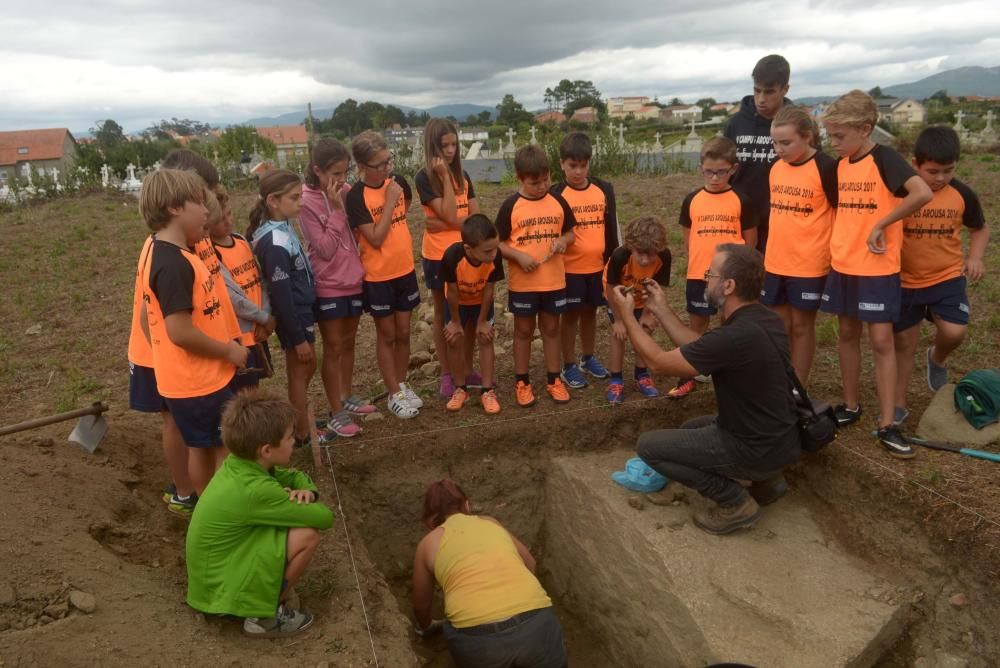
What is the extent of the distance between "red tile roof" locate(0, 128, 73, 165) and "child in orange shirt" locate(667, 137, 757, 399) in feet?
243

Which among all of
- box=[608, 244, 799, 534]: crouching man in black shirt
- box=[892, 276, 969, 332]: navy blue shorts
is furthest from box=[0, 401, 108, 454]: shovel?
box=[892, 276, 969, 332]: navy blue shorts

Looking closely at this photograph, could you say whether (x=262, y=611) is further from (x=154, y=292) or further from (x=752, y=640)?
(x=752, y=640)

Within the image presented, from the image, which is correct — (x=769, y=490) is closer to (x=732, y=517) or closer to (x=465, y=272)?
(x=732, y=517)

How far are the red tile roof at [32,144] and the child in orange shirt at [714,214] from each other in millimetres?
73957

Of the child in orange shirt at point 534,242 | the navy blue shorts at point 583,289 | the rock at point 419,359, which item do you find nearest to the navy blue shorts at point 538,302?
the child in orange shirt at point 534,242

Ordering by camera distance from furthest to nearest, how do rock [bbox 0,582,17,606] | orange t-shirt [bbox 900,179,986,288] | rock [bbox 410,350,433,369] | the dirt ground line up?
rock [bbox 410,350,433,369], orange t-shirt [bbox 900,179,986,288], the dirt ground, rock [bbox 0,582,17,606]

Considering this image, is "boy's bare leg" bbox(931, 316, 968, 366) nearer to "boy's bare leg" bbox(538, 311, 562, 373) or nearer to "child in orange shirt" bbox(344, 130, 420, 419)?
"boy's bare leg" bbox(538, 311, 562, 373)

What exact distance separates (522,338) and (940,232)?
2.73m

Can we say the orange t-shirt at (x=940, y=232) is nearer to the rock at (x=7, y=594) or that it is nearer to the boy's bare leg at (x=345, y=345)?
the boy's bare leg at (x=345, y=345)

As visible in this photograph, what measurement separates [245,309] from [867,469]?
3700 millimetres

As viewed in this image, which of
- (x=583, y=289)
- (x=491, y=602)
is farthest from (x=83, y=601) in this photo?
(x=583, y=289)

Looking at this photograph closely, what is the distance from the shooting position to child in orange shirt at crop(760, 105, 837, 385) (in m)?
3.97

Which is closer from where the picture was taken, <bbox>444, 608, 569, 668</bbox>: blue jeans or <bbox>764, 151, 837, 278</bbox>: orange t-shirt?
<bbox>444, 608, 569, 668</bbox>: blue jeans

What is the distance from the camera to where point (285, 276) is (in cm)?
393
